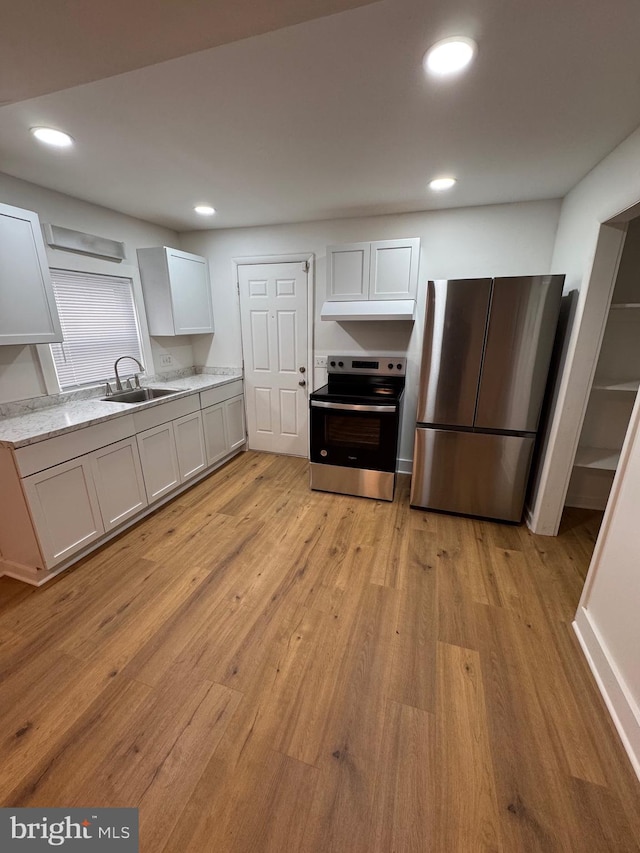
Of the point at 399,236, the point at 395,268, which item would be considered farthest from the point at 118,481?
the point at 399,236

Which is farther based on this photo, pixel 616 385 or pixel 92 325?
pixel 92 325

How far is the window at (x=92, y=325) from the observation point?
101 inches

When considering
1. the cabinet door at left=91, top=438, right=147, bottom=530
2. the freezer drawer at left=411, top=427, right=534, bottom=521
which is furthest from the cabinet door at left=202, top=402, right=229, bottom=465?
the freezer drawer at left=411, top=427, right=534, bottom=521

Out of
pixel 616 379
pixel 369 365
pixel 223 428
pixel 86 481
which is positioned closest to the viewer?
pixel 86 481

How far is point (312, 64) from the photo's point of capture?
1214mm

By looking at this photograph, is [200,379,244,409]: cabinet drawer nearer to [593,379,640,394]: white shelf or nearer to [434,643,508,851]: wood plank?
[434,643,508,851]: wood plank

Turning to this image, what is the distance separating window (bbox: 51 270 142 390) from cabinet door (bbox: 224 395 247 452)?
Result: 103 centimetres

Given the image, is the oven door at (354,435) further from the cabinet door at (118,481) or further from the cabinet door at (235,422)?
the cabinet door at (118,481)

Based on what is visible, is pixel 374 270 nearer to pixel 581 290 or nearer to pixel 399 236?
pixel 399 236

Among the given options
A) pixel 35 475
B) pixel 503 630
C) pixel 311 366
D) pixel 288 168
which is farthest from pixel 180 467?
pixel 503 630

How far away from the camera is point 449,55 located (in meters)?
1.17

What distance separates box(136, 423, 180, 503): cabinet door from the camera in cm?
257

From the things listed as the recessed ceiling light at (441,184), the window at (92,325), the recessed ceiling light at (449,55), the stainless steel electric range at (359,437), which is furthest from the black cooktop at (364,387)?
the recessed ceiling light at (449,55)

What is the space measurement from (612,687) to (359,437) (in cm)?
199
